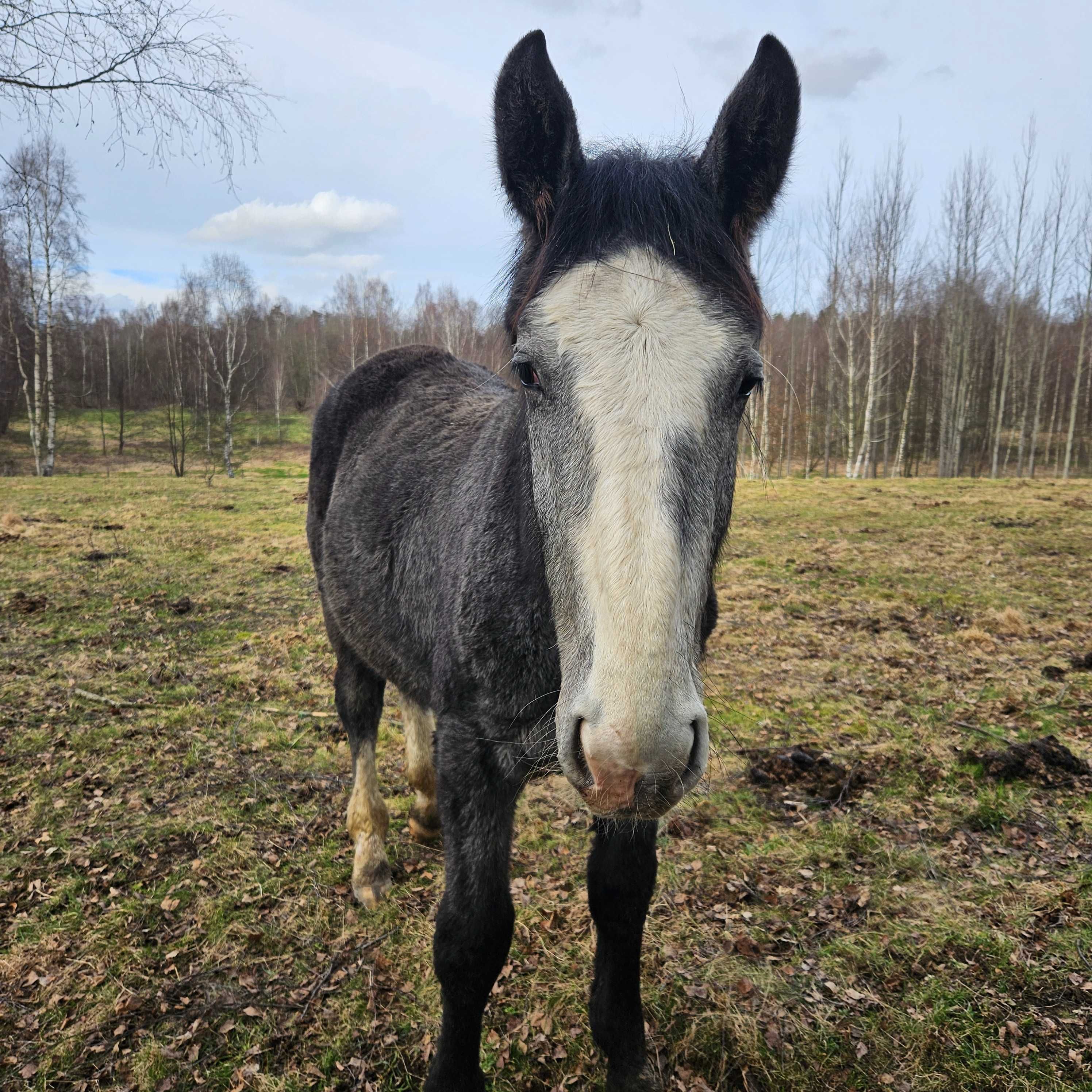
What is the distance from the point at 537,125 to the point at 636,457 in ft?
3.92

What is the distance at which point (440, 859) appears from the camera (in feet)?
12.3

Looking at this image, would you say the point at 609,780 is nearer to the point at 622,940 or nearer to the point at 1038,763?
the point at 622,940

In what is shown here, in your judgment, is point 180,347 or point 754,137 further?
point 180,347

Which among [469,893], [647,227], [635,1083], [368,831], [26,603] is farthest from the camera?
[26,603]

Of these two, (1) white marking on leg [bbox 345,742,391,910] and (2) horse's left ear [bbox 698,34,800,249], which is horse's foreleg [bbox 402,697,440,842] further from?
(2) horse's left ear [bbox 698,34,800,249]

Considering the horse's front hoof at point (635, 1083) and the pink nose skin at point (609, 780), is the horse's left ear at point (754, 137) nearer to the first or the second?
the pink nose skin at point (609, 780)

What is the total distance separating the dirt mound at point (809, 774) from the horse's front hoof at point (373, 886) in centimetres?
247

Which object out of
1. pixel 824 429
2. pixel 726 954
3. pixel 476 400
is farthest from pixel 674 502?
pixel 824 429

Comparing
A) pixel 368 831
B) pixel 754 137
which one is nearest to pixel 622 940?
pixel 368 831

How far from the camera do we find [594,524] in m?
1.52

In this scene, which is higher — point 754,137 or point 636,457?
point 754,137

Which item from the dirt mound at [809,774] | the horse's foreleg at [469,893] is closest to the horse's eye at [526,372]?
the horse's foreleg at [469,893]

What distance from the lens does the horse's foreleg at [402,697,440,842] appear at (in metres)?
3.86

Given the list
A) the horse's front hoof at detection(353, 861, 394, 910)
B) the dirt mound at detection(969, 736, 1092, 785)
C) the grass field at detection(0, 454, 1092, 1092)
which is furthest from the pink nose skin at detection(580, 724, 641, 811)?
the dirt mound at detection(969, 736, 1092, 785)
